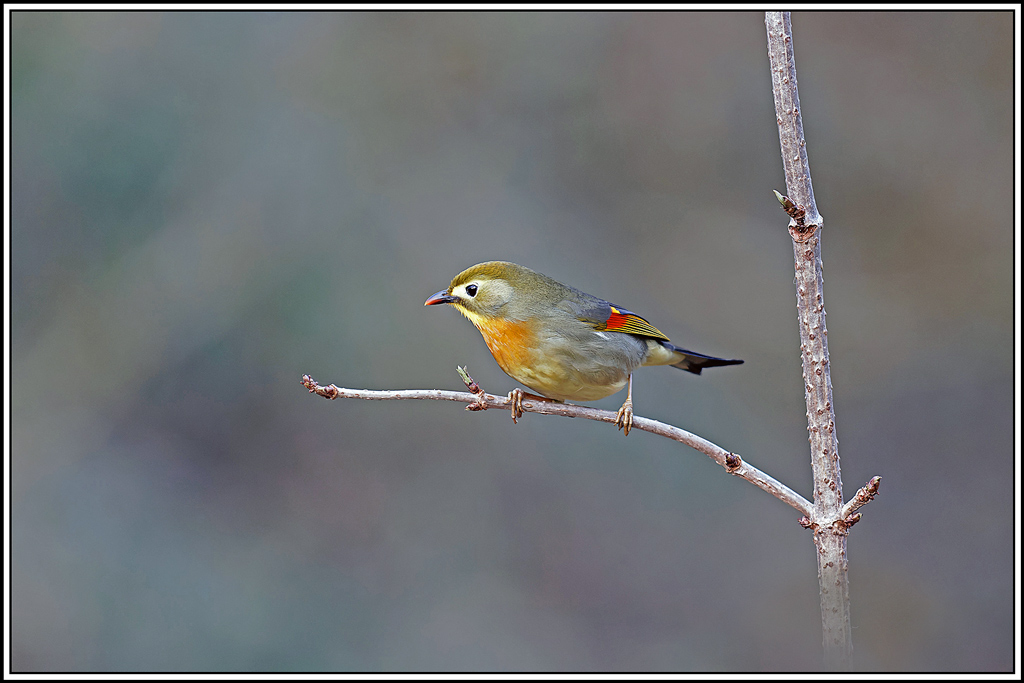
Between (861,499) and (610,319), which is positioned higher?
(610,319)

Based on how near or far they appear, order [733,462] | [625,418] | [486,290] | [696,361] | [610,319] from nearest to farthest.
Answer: [733,462] < [625,418] < [486,290] < [610,319] < [696,361]

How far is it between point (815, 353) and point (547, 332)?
1426 mm

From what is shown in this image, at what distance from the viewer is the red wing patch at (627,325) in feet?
12.9

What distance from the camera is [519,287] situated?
12.5ft

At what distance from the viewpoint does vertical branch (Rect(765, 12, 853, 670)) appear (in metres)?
2.39

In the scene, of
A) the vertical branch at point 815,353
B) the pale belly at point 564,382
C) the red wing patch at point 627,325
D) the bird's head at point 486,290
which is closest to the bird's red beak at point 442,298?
the bird's head at point 486,290

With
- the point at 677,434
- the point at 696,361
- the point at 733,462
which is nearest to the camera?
the point at 733,462

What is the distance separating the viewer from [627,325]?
4.02m

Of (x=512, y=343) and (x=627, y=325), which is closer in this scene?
(x=512, y=343)

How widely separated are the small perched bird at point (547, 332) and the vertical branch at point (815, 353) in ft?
3.67

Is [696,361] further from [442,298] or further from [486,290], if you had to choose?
[442,298]

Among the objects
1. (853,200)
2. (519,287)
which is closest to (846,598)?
(519,287)

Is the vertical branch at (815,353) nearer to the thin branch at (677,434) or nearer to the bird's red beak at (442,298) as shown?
the thin branch at (677,434)

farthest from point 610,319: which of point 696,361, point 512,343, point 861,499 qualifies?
point 861,499
